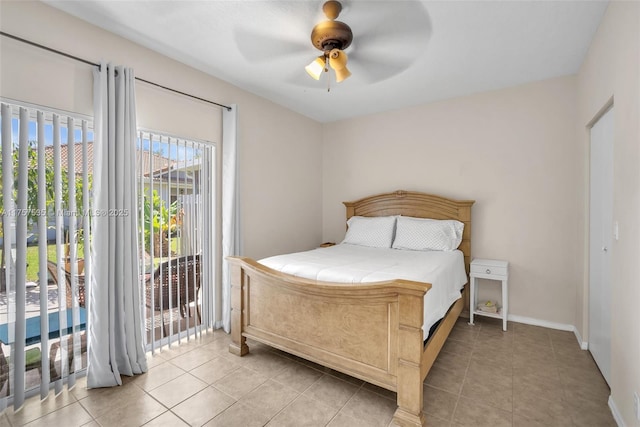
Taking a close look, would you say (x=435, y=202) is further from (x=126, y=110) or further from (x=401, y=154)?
(x=126, y=110)

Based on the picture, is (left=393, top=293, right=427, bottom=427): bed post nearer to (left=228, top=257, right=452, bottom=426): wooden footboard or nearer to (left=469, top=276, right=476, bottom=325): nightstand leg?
(left=228, top=257, right=452, bottom=426): wooden footboard

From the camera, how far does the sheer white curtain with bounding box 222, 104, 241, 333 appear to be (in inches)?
116

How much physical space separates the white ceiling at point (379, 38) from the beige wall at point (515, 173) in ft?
1.02

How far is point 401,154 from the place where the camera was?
3.90 m

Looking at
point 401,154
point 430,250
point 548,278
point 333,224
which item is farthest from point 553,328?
point 333,224

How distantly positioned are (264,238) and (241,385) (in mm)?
1754

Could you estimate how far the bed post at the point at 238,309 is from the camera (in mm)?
2457

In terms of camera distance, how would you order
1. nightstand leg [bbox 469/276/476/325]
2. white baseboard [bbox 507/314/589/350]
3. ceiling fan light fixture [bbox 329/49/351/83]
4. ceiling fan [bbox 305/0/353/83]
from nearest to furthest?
ceiling fan [bbox 305/0/353/83] < ceiling fan light fixture [bbox 329/49/351/83] < white baseboard [bbox 507/314/589/350] < nightstand leg [bbox 469/276/476/325]

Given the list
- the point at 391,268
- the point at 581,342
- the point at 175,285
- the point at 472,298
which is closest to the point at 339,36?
the point at 391,268

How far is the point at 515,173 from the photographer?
125 inches

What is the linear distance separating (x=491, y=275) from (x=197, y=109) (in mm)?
3397

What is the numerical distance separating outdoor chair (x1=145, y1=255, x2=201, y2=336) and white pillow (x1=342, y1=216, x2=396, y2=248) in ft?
6.04

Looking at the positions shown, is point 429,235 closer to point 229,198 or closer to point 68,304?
point 229,198

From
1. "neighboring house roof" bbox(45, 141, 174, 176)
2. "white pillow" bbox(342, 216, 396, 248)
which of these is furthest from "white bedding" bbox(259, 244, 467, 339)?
"neighboring house roof" bbox(45, 141, 174, 176)
